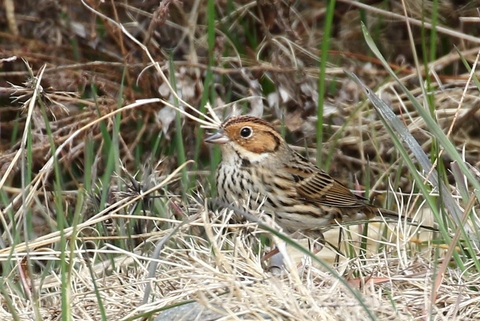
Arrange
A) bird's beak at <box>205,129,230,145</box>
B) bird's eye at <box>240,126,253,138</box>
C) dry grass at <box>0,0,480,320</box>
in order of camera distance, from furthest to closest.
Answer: bird's eye at <box>240,126,253,138</box> < bird's beak at <box>205,129,230,145</box> < dry grass at <box>0,0,480,320</box>

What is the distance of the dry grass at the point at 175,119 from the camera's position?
10.1ft

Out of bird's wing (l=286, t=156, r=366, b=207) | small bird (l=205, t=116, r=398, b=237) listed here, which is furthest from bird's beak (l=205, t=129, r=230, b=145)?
bird's wing (l=286, t=156, r=366, b=207)

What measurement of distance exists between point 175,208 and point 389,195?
3.32 feet

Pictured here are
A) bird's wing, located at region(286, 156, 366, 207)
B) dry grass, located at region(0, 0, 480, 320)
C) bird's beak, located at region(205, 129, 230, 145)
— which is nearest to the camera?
dry grass, located at region(0, 0, 480, 320)

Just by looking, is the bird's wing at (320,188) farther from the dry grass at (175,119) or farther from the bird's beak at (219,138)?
the bird's beak at (219,138)

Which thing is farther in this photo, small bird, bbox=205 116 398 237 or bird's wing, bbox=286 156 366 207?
bird's wing, bbox=286 156 366 207

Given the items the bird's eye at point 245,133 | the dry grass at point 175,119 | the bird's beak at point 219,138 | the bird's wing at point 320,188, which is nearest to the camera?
the dry grass at point 175,119

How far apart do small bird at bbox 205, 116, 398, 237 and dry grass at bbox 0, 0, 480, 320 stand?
9cm

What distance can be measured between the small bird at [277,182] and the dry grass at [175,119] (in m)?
0.09

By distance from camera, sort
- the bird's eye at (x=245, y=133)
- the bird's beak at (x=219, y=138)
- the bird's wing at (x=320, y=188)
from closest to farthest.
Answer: the bird's beak at (x=219, y=138), the bird's eye at (x=245, y=133), the bird's wing at (x=320, y=188)

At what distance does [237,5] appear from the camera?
17.7 feet

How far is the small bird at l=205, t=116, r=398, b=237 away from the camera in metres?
3.94

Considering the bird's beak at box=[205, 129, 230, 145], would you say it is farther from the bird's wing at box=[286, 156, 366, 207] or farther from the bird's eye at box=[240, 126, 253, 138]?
the bird's wing at box=[286, 156, 366, 207]

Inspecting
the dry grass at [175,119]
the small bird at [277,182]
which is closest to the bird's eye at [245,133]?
the small bird at [277,182]
